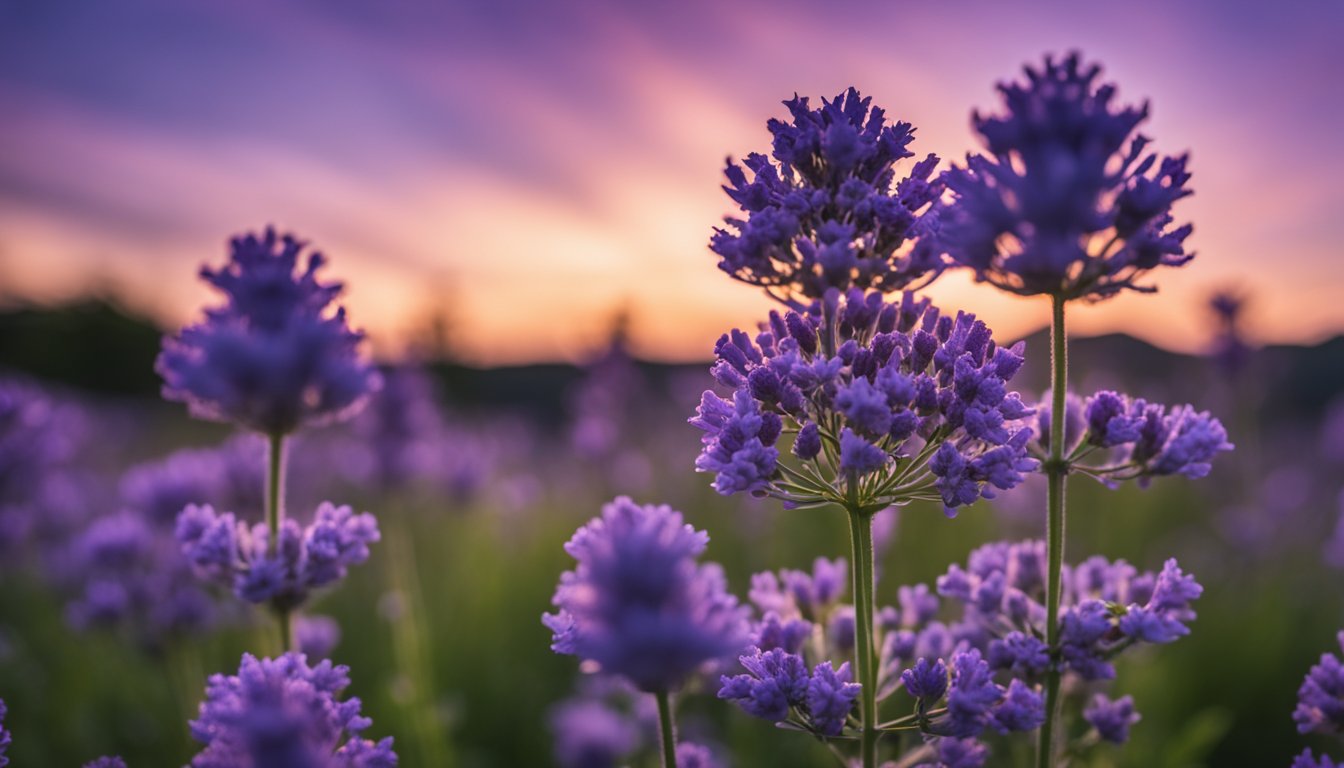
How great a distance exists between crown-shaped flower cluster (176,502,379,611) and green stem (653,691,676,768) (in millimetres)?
986

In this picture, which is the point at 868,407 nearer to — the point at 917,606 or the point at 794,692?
the point at 794,692

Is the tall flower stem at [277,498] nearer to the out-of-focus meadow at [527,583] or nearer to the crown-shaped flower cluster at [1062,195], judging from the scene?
the out-of-focus meadow at [527,583]

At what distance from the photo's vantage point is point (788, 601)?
2.57m

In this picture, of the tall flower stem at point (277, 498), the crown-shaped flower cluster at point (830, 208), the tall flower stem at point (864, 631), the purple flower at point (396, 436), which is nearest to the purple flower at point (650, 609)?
the tall flower stem at point (864, 631)

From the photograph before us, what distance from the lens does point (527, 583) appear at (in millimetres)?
7789

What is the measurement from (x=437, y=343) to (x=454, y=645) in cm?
1922

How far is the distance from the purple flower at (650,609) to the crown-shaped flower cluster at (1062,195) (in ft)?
3.08

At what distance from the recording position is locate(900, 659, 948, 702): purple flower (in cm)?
201

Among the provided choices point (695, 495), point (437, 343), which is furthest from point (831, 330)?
point (437, 343)

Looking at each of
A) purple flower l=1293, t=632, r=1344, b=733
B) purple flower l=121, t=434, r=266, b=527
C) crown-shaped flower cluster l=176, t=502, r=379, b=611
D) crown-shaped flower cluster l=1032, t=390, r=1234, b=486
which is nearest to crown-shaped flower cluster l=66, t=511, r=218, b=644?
purple flower l=121, t=434, r=266, b=527

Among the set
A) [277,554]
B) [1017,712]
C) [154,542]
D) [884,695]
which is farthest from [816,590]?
[154,542]

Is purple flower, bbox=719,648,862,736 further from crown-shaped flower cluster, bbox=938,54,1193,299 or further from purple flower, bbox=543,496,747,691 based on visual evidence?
crown-shaped flower cluster, bbox=938,54,1193,299

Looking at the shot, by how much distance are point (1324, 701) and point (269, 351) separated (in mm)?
2524

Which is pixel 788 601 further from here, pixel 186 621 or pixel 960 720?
pixel 186 621
